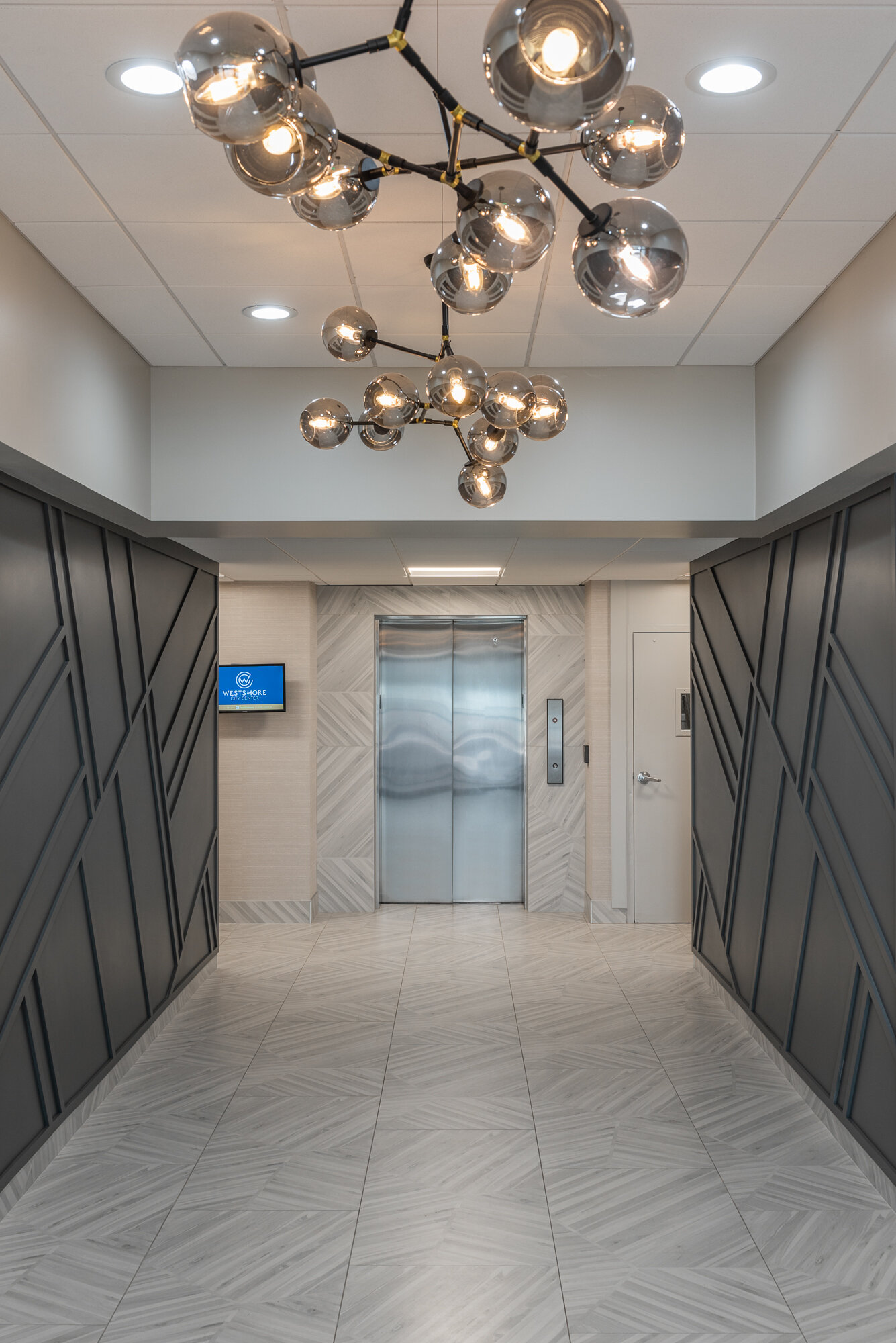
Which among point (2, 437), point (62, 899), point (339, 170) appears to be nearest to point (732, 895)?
point (62, 899)

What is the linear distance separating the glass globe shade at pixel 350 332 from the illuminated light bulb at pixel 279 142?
1.17m

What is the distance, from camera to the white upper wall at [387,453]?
5.24 meters

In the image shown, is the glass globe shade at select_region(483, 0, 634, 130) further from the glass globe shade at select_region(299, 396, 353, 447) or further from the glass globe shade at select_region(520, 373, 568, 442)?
the glass globe shade at select_region(299, 396, 353, 447)

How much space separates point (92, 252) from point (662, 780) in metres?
6.44

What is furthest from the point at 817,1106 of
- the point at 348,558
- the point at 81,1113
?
the point at 348,558

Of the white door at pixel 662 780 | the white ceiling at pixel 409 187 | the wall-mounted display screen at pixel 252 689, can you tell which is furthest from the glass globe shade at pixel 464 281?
the white door at pixel 662 780

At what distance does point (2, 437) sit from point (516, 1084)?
3770 mm

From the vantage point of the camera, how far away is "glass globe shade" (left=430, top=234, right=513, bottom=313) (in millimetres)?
2229

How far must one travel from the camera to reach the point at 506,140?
67.8 inches

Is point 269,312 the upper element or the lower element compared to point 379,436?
upper

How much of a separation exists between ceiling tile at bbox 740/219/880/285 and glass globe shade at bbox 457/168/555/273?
2049 millimetres

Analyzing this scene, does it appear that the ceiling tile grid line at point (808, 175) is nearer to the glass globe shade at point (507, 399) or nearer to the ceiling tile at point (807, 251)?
the ceiling tile at point (807, 251)

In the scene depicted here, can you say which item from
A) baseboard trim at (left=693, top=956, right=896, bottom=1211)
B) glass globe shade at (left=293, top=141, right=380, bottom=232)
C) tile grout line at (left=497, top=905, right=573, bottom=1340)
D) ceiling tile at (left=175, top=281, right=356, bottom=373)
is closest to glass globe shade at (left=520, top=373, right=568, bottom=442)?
glass globe shade at (left=293, top=141, right=380, bottom=232)

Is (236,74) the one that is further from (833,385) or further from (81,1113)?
(81,1113)
